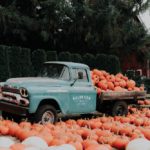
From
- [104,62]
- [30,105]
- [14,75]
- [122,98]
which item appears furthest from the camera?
[104,62]

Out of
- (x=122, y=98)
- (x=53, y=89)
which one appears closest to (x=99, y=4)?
(x=122, y=98)

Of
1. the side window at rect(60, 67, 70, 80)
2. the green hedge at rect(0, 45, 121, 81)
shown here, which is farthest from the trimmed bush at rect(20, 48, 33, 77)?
the side window at rect(60, 67, 70, 80)

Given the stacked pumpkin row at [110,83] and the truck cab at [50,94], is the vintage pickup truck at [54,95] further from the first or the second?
the stacked pumpkin row at [110,83]

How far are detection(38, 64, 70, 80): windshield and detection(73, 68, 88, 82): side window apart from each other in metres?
0.31

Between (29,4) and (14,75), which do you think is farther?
(29,4)

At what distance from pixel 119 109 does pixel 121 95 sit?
44 cm

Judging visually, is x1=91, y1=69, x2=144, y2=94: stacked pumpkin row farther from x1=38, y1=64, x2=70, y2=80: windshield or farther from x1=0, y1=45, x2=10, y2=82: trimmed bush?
x1=0, y1=45, x2=10, y2=82: trimmed bush

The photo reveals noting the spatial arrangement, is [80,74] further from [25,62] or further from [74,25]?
[74,25]

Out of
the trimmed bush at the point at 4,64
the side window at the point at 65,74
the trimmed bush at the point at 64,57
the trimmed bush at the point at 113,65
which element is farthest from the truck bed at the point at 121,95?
the trimmed bush at the point at 113,65

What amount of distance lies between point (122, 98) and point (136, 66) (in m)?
21.8

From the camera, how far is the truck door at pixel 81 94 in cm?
1180

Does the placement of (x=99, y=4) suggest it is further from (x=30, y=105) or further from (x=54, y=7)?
(x=30, y=105)

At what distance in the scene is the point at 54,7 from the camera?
87.1 ft

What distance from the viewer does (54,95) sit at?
11211 millimetres
